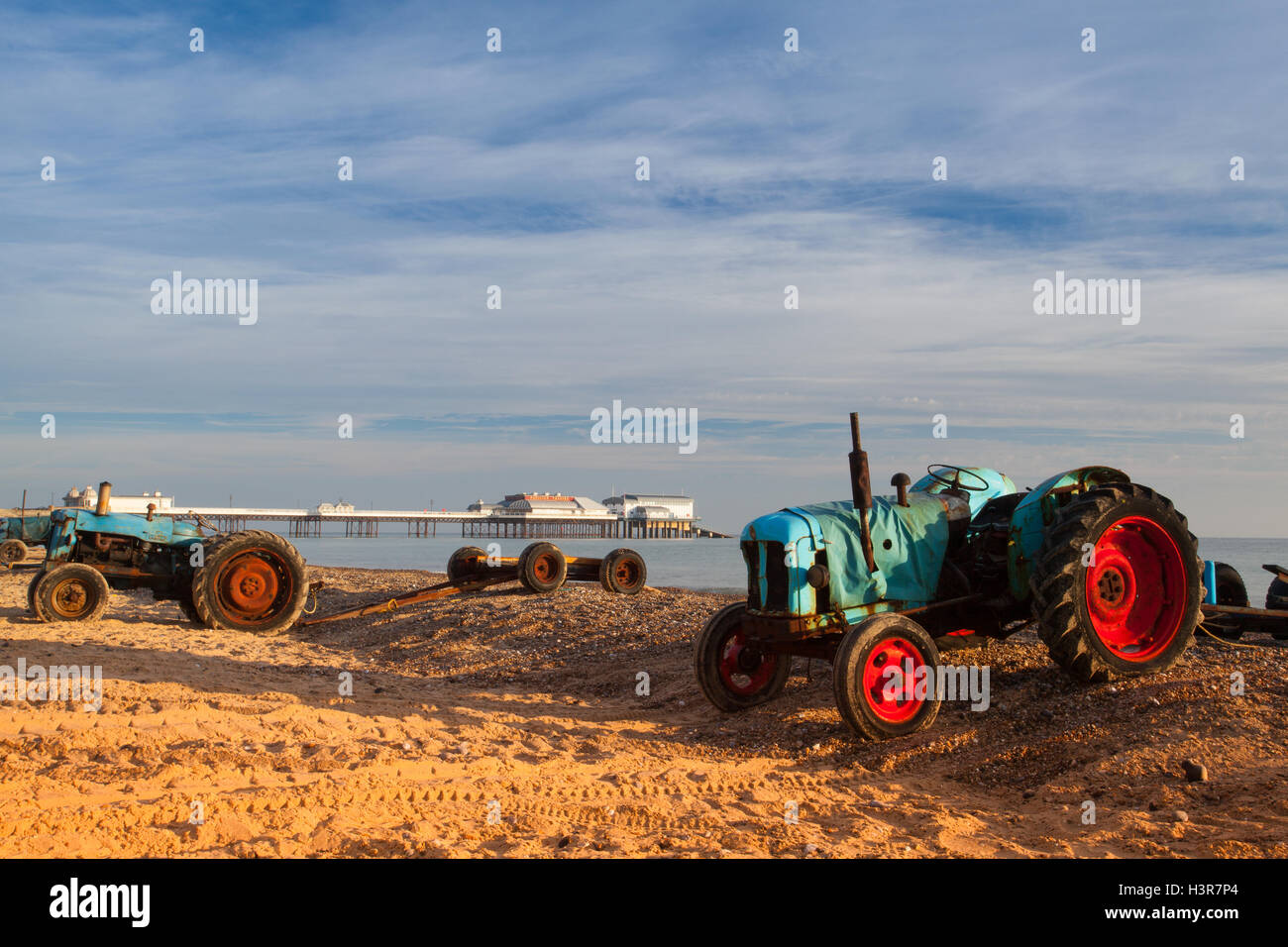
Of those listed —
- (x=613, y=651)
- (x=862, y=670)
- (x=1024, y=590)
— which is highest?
(x=1024, y=590)

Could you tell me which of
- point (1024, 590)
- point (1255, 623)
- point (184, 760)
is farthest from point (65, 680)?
point (1255, 623)

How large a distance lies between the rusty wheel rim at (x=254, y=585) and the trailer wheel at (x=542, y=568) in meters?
4.19

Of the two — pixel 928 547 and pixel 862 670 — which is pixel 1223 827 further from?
pixel 928 547

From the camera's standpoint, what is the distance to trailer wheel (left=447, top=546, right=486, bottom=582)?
694 inches

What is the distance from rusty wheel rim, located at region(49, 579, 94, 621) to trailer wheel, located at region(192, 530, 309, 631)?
5.29ft

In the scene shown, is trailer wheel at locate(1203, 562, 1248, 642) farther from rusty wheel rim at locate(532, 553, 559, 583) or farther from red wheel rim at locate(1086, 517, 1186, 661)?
rusty wheel rim at locate(532, 553, 559, 583)

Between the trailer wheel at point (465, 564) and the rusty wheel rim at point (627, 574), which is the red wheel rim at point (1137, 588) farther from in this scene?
the trailer wheel at point (465, 564)

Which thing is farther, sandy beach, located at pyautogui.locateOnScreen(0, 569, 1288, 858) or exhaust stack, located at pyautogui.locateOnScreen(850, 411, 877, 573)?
exhaust stack, located at pyautogui.locateOnScreen(850, 411, 877, 573)

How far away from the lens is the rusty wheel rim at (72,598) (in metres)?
14.3

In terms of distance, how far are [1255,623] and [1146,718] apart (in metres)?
3.81

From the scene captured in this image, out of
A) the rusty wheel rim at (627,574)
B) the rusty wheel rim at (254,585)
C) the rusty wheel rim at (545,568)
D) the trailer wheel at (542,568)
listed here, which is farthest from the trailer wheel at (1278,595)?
the rusty wheel rim at (254,585)

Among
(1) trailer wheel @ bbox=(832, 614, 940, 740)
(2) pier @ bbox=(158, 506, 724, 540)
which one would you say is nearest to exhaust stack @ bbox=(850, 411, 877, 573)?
(1) trailer wheel @ bbox=(832, 614, 940, 740)

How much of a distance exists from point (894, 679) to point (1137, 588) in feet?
7.79
